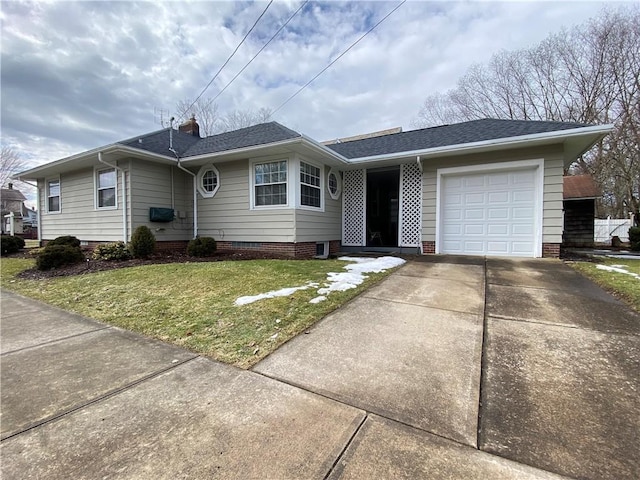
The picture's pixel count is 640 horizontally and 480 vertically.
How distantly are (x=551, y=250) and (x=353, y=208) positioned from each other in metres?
5.54

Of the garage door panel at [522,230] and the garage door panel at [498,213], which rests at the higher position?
the garage door panel at [498,213]

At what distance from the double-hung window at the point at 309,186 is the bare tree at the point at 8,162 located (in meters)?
33.8

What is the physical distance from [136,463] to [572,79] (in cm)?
2431

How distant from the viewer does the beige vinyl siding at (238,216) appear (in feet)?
27.0

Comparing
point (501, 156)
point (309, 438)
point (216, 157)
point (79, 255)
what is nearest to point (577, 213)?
point (501, 156)

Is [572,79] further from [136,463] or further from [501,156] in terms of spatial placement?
[136,463]

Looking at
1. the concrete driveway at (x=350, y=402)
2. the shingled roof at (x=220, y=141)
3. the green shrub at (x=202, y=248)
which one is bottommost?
the concrete driveway at (x=350, y=402)

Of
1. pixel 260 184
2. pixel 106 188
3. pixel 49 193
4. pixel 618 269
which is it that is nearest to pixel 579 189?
pixel 618 269

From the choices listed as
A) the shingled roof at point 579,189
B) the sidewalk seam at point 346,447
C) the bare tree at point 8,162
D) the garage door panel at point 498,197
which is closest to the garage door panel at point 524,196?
the garage door panel at point 498,197

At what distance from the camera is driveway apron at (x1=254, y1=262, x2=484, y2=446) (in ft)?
6.08

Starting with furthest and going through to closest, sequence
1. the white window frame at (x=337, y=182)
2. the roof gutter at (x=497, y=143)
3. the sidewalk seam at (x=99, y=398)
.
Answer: the white window frame at (x=337, y=182)
the roof gutter at (x=497, y=143)
the sidewalk seam at (x=99, y=398)

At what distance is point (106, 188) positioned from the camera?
9.48 metres

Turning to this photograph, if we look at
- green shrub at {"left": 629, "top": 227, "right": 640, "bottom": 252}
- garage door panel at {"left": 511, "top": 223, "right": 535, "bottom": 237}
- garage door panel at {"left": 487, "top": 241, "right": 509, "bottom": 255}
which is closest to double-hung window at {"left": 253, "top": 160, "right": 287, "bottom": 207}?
garage door panel at {"left": 487, "top": 241, "right": 509, "bottom": 255}

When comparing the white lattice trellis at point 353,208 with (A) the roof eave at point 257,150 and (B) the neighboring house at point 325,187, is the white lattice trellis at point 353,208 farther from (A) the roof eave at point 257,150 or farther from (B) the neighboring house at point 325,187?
(A) the roof eave at point 257,150
